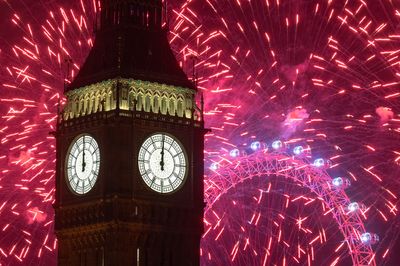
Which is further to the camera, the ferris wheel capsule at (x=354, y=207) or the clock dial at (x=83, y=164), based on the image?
the ferris wheel capsule at (x=354, y=207)

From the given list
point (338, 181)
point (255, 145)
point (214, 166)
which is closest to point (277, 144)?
point (255, 145)

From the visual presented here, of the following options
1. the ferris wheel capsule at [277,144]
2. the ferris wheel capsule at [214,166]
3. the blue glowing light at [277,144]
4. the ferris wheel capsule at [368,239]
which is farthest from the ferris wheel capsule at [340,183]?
the ferris wheel capsule at [214,166]

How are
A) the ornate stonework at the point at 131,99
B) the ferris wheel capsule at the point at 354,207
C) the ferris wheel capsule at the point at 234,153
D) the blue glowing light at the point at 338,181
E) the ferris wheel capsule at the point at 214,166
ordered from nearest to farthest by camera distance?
the ornate stonework at the point at 131,99
the ferris wheel capsule at the point at 214,166
the ferris wheel capsule at the point at 234,153
the blue glowing light at the point at 338,181
the ferris wheel capsule at the point at 354,207

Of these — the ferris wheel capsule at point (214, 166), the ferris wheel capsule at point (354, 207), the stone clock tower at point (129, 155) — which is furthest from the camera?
the ferris wheel capsule at point (354, 207)

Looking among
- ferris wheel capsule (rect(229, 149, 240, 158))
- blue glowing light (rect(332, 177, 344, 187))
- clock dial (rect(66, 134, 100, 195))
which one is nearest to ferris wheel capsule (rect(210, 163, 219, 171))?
ferris wheel capsule (rect(229, 149, 240, 158))

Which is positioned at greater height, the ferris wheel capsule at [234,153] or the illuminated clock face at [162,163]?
the ferris wheel capsule at [234,153]

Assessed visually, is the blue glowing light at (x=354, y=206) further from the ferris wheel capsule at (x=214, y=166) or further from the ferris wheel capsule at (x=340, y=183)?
the ferris wheel capsule at (x=214, y=166)
